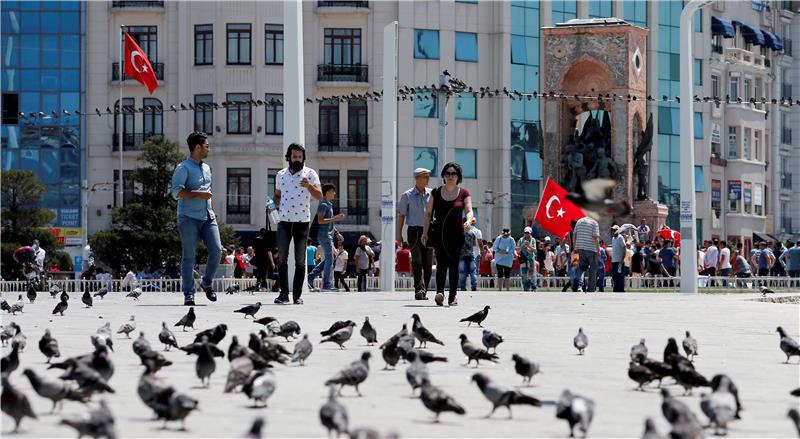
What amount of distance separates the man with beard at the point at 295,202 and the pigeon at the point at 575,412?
1116 cm

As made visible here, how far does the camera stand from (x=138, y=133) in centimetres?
6556

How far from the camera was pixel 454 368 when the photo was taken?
36.3 ft

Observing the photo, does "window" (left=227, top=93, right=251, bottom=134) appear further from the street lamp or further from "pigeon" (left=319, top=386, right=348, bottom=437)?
"pigeon" (left=319, top=386, right=348, bottom=437)

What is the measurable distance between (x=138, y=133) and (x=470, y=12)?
1408 cm

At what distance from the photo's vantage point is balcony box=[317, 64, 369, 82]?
65875 millimetres

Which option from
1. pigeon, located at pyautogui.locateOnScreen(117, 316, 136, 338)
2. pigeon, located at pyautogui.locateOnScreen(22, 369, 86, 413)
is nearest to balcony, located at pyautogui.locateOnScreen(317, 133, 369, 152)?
pigeon, located at pyautogui.locateOnScreen(117, 316, 136, 338)

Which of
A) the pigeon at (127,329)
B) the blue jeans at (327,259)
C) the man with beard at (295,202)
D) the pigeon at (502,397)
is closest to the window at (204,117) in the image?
the blue jeans at (327,259)

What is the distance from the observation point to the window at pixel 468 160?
220 ft

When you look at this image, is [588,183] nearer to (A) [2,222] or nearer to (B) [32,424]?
(B) [32,424]

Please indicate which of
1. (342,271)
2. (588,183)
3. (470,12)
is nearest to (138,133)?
(470,12)

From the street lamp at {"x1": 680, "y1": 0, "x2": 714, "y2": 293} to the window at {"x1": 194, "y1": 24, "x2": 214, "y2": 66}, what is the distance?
116 feet

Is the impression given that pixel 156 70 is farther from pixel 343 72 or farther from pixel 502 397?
pixel 502 397

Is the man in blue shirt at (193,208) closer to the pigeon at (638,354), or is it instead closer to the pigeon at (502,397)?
the pigeon at (638,354)

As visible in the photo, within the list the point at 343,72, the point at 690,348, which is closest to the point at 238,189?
the point at 343,72
